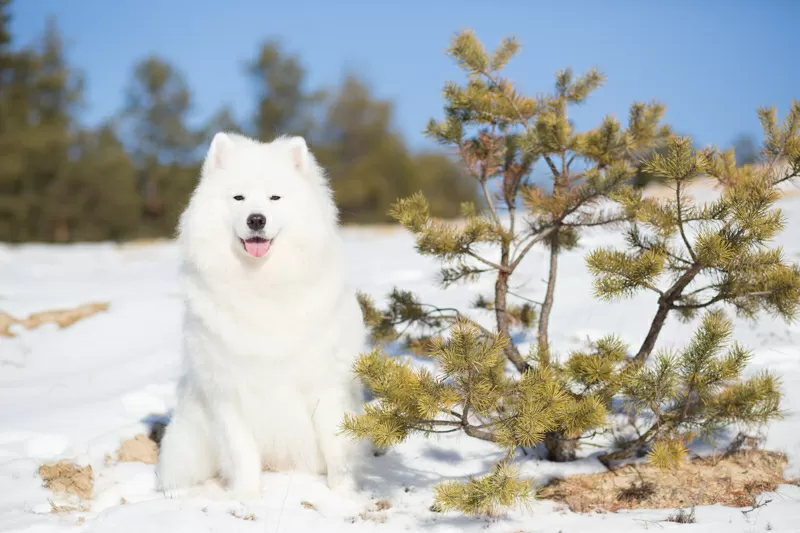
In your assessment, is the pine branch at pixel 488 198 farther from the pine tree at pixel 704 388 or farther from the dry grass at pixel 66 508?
the dry grass at pixel 66 508

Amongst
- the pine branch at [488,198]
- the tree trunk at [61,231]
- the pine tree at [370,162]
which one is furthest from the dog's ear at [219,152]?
the tree trunk at [61,231]

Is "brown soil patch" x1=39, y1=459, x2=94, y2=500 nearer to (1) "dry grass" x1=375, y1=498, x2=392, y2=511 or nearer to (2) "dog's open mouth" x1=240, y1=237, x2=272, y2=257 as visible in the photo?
(1) "dry grass" x1=375, y1=498, x2=392, y2=511

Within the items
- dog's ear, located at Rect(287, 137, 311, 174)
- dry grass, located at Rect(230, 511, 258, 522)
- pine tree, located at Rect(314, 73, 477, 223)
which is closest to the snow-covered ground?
dry grass, located at Rect(230, 511, 258, 522)

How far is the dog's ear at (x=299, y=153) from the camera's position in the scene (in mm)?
3828

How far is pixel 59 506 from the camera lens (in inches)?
151

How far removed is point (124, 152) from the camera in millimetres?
24469

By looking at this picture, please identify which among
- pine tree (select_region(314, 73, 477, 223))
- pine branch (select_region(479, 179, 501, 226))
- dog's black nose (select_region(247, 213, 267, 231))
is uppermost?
pine tree (select_region(314, 73, 477, 223))

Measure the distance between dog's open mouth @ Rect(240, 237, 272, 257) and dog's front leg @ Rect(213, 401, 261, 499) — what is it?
37.1 inches

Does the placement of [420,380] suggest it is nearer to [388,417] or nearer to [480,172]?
[388,417]

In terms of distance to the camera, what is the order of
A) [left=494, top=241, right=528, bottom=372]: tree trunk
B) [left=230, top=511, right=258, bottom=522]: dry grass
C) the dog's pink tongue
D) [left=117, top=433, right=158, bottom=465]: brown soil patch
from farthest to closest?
[left=117, top=433, right=158, bottom=465]: brown soil patch, [left=494, top=241, right=528, bottom=372]: tree trunk, the dog's pink tongue, [left=230, top=511, right=258, bottom=522]: dry grass

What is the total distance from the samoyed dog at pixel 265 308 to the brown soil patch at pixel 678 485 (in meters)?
1.44

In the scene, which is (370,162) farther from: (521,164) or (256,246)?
(256,246)

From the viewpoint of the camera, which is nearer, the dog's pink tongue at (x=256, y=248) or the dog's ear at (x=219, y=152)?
the dog's pink tongue at (x=256, y=248)

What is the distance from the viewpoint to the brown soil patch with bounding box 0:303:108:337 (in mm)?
7145
